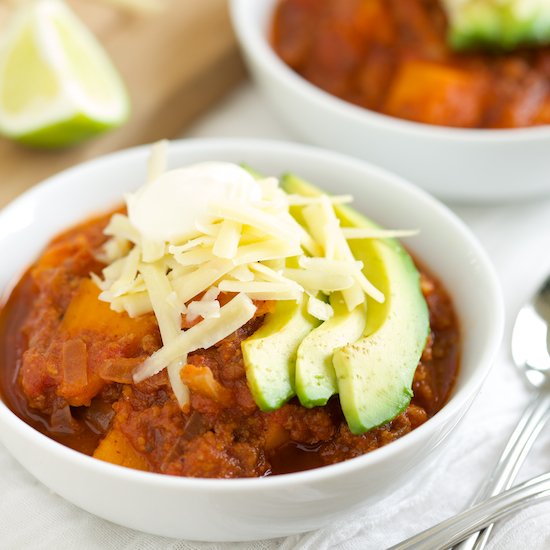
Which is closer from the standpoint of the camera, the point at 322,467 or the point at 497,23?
the point at 322,467

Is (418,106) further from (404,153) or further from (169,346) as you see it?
(169,346)

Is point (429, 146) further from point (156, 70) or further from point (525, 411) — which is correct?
point (156, 70)

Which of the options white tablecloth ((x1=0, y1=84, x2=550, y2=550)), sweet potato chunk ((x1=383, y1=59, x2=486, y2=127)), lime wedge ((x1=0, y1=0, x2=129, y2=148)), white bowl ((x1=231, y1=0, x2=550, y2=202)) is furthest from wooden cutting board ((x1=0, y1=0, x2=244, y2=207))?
white tablecloth ((x1=0, y1=84, x2=550, y2=550))

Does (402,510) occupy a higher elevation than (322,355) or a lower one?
lower

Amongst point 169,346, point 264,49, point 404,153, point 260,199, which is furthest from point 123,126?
point 169,346

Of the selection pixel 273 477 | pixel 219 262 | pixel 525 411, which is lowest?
pixel 525 411

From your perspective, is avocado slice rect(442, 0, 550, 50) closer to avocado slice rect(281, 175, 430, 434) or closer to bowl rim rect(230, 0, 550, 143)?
bowl rim rect(230, 0, 550, 143)

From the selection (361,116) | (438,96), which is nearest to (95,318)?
(361,116)
